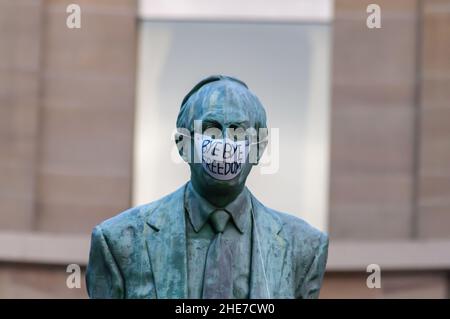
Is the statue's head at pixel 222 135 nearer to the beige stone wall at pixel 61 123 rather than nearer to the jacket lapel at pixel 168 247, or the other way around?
the jacket lapel at pixel 168 247

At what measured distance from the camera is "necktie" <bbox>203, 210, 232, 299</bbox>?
6027 mm

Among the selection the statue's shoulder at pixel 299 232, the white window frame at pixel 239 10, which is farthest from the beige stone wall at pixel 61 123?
the statue's shoulder at pixel 299 232

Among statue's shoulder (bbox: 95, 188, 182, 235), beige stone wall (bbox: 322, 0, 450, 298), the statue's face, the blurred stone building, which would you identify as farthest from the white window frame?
the statue's face

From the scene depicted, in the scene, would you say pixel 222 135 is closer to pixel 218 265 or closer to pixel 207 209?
pixel 207 209

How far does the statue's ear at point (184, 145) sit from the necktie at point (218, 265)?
275 millimetres

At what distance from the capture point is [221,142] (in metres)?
6.02

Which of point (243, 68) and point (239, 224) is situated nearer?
point (239, 224)

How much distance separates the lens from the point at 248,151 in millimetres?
6074

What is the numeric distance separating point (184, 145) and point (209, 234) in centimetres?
40

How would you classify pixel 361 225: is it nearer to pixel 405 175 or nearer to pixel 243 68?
pixel 405 175

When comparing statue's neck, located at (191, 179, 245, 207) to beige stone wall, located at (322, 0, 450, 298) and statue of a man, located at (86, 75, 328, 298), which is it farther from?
beige stone wall, located at (322, 0, 450, 298)

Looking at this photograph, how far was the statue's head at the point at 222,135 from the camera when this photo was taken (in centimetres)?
603

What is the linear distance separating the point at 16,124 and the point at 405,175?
4673 mm
